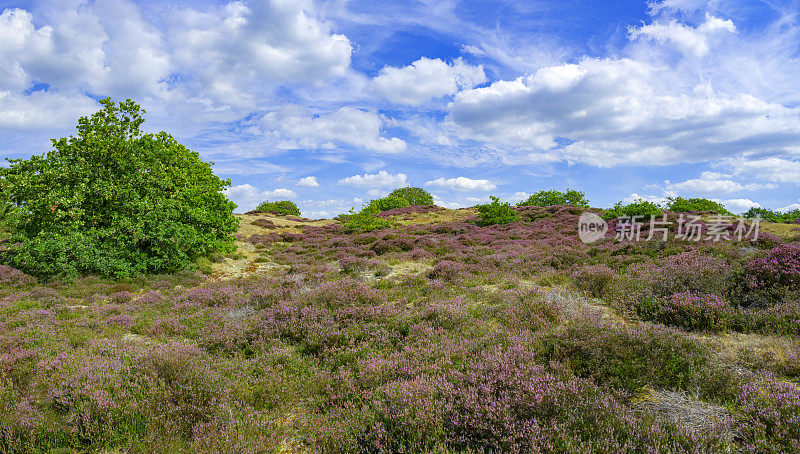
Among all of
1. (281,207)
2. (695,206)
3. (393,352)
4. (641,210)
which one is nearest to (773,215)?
(695,206)

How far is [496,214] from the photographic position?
2919cm

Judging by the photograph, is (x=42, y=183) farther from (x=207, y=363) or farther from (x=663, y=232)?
(x=663, y=232)

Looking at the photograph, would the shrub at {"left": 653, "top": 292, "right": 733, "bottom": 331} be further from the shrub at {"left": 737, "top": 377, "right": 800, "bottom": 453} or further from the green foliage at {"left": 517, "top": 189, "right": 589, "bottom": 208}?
the green foliage at {"left": 517, "top": 189, "right": 589, "bottom": 208}

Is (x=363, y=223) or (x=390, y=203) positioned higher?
(x=390, y=203)

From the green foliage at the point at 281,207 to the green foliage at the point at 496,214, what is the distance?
3275 cm

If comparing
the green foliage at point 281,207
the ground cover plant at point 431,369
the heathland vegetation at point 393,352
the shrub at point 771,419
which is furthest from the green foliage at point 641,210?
the green foliage at point 281,207

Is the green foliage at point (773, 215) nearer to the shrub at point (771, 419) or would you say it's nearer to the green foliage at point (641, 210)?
the green foliage at point (641, 210)

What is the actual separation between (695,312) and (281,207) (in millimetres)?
54347

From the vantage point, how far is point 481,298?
29.3 feet

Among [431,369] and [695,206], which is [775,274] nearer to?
[431,369]

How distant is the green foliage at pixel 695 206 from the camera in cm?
2441

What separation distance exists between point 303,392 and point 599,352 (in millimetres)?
3907

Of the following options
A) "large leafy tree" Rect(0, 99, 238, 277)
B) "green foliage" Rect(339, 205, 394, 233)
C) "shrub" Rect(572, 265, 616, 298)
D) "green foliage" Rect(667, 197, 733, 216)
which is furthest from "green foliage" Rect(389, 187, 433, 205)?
"shrub" Rect(572, 265, 616, 298)

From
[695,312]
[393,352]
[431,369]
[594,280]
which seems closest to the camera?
[431,369]
